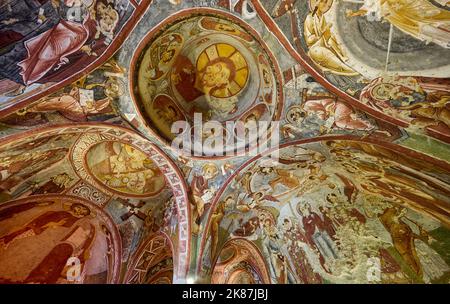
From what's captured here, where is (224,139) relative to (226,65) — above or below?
below

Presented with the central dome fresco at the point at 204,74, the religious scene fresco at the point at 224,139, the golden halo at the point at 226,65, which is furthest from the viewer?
the golden halo at the point at 226,65

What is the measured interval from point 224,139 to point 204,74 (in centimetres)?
184

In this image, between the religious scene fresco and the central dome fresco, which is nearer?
the religious scene fresco

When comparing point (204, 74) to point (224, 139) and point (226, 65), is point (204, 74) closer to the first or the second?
point (226, 65)

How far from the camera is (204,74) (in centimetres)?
886

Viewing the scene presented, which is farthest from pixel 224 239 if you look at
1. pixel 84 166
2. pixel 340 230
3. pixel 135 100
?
pixel 135 100

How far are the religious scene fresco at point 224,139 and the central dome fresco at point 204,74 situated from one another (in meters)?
0.04

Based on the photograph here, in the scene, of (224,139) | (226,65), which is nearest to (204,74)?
(226,65)

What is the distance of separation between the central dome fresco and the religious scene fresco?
0.04 meters

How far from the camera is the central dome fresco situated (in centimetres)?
738

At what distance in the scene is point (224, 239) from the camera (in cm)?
1123

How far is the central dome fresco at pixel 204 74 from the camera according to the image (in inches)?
291
